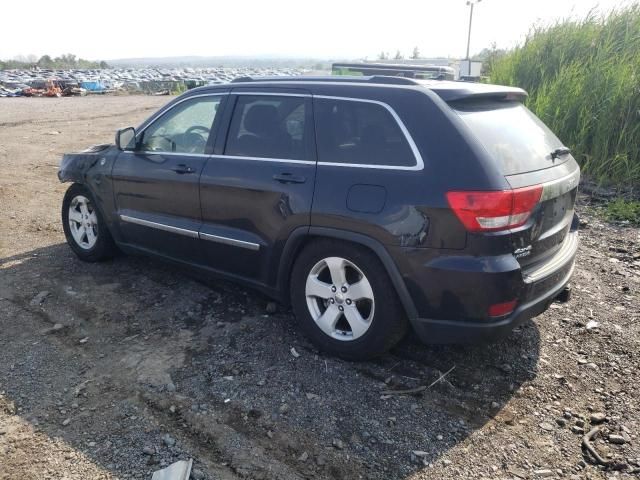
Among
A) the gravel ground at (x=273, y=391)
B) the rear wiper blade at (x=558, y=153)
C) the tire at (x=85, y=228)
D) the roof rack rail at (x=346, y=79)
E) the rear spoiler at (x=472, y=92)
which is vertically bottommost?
the gravel ground at (x=273, y=391)

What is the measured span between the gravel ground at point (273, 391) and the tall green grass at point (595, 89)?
3.66 meters

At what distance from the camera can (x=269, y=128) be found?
13.4 feet

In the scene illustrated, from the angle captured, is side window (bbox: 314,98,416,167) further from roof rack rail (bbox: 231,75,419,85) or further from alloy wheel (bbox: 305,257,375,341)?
alloy wheel (bbox: 305,257,375,341)

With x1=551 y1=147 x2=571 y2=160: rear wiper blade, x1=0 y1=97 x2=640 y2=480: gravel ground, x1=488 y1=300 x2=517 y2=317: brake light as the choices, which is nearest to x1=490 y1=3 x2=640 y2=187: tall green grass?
x1=0 y1=97 x2=640 y2=480: gravel ground

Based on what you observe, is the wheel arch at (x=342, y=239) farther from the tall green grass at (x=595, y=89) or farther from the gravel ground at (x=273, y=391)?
the tall green grass at (x=595, y=89)

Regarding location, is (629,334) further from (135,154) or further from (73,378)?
(135,154)

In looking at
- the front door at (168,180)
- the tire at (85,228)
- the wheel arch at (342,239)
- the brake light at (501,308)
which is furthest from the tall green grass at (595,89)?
the tire at (85,228)

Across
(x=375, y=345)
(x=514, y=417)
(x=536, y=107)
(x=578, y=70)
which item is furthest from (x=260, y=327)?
(x=578, y=70)

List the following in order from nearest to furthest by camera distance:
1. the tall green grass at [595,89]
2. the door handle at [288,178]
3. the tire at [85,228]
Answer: the door handle at [288,178], the tire at [85,228], the tall green grass at [595,89]

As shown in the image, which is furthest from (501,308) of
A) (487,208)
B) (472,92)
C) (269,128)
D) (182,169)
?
(182,169)

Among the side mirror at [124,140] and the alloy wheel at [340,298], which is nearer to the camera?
the alloy wheel at [340,298]

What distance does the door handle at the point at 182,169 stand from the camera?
443cm

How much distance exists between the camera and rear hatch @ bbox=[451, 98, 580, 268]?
10.6ft

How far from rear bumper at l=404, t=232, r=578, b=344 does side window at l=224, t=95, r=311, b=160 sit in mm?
1407
